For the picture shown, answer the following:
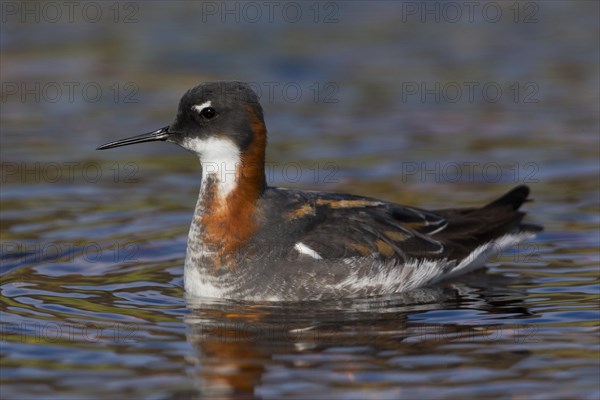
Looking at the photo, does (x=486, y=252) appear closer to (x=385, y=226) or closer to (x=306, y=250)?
(x=385, y=226)

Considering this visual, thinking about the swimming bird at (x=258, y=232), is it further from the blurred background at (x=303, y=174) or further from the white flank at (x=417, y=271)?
the blurred background at (x=303, y=174)

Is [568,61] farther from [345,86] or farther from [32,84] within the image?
[32,84]

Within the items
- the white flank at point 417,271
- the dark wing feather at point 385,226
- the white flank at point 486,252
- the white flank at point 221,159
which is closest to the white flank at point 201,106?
the white flank at point 221,159

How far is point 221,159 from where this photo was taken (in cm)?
1039

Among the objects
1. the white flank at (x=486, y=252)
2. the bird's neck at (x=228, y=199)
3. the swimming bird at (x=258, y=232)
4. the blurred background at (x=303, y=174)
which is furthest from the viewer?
the white flank at (x=486, y=252)

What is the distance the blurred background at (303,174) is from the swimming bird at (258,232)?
12.2 inches

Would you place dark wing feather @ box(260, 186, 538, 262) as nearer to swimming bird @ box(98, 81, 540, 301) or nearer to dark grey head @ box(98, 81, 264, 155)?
swimming bird @ box(98, 81, 540, 301)

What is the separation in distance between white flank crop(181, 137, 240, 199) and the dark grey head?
0.04 feet

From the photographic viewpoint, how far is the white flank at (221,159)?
33.9ft

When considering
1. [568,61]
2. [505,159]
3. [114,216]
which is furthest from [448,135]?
[114,216]

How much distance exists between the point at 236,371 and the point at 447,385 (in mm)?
1516

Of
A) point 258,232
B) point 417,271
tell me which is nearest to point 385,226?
point 417,271

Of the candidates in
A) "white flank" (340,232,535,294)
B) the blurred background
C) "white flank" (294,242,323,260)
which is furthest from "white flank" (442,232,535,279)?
"white flank" (294,242,323,260)

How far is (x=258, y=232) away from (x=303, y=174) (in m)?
4.36
